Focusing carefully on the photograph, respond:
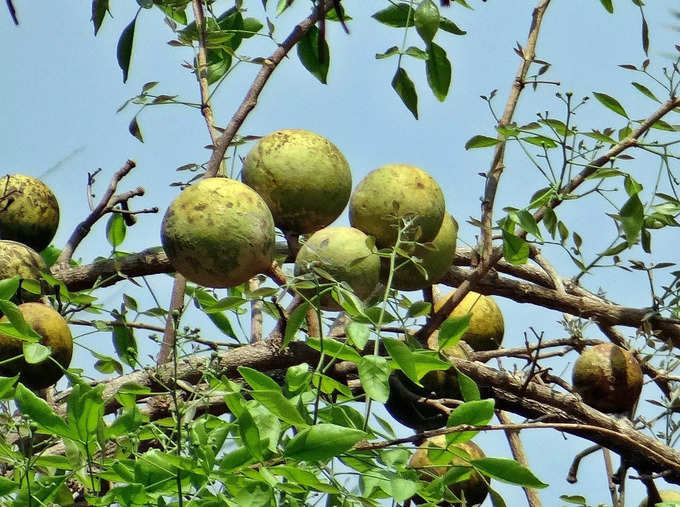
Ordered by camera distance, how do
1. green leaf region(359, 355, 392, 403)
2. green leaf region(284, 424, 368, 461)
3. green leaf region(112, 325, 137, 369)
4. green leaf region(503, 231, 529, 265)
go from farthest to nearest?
1. green leaf region(112, 325, 137, 369)
2. green leaf region(503, 231, 529, 265)
3. green leaf region(359, 355, 392, 403)
4. green leaf region(284, 424, 368, 461)

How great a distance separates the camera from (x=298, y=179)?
2.33 m

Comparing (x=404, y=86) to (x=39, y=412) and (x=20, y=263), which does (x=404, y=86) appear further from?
(x=39, y=412)

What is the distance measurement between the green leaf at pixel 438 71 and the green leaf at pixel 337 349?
0.78 m

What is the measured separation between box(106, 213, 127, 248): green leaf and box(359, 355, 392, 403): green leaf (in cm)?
154

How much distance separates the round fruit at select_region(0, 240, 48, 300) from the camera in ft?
8.75

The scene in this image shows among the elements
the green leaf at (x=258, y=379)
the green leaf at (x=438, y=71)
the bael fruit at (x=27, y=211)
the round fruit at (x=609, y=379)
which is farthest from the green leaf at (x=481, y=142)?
the bael fruit at (x=27, y=211)

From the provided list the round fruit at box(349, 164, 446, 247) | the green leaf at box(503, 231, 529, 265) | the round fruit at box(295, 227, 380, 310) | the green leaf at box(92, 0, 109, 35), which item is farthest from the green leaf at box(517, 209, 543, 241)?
the green leaf at box(92, 0, 109, 35)

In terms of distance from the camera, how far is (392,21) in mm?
2545

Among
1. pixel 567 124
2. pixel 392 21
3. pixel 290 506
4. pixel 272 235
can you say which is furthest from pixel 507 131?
pixel 290 506

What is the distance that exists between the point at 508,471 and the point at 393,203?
0.70 m

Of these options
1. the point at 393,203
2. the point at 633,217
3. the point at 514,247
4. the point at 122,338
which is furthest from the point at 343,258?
the point at 122,338

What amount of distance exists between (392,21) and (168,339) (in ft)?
2.73

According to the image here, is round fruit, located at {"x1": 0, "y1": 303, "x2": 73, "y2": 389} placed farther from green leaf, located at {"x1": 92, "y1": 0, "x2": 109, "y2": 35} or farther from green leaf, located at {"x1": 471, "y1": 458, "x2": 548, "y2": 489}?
green leaf, located at {"x1": 471, "y1": 458, "x2": 548, "y2": 489}

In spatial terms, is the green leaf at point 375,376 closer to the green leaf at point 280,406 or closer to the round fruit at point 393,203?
the green leaf at point 280,406
